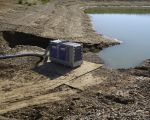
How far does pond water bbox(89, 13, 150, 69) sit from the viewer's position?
2195 cm

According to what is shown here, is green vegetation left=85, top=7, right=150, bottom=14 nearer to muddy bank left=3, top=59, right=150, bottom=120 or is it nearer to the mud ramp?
the mud ramp

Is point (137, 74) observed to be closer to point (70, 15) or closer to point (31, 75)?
point (31, 75)

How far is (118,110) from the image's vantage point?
1270 centimetres

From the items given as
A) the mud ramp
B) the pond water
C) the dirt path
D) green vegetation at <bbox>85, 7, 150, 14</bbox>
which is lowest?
the pond water

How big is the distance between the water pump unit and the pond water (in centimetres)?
336

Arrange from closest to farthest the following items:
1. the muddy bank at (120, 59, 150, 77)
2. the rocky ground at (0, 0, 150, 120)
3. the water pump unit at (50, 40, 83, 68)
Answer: the rocky ground at (0, 0, 150, 120)
the water pump unit at (50, 40, 83, 68)
the muddy bank at (120, 59, 150, 77)

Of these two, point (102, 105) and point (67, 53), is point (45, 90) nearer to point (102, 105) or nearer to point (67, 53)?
point (102, 105)

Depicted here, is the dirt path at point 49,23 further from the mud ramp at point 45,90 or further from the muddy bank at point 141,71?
the mud ramp at point 45,90

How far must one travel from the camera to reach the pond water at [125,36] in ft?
72.0

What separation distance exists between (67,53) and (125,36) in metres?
12.8

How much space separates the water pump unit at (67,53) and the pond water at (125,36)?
3.36 meters

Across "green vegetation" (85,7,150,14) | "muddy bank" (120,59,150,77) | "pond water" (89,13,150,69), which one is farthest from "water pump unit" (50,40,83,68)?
"green vegetation" (85,7,150,14)

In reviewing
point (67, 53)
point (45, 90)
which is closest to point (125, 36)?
point (67, 53)

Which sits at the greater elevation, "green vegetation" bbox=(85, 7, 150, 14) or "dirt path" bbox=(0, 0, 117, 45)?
"dirt path" bbox=(0, 0, 117, 45)
